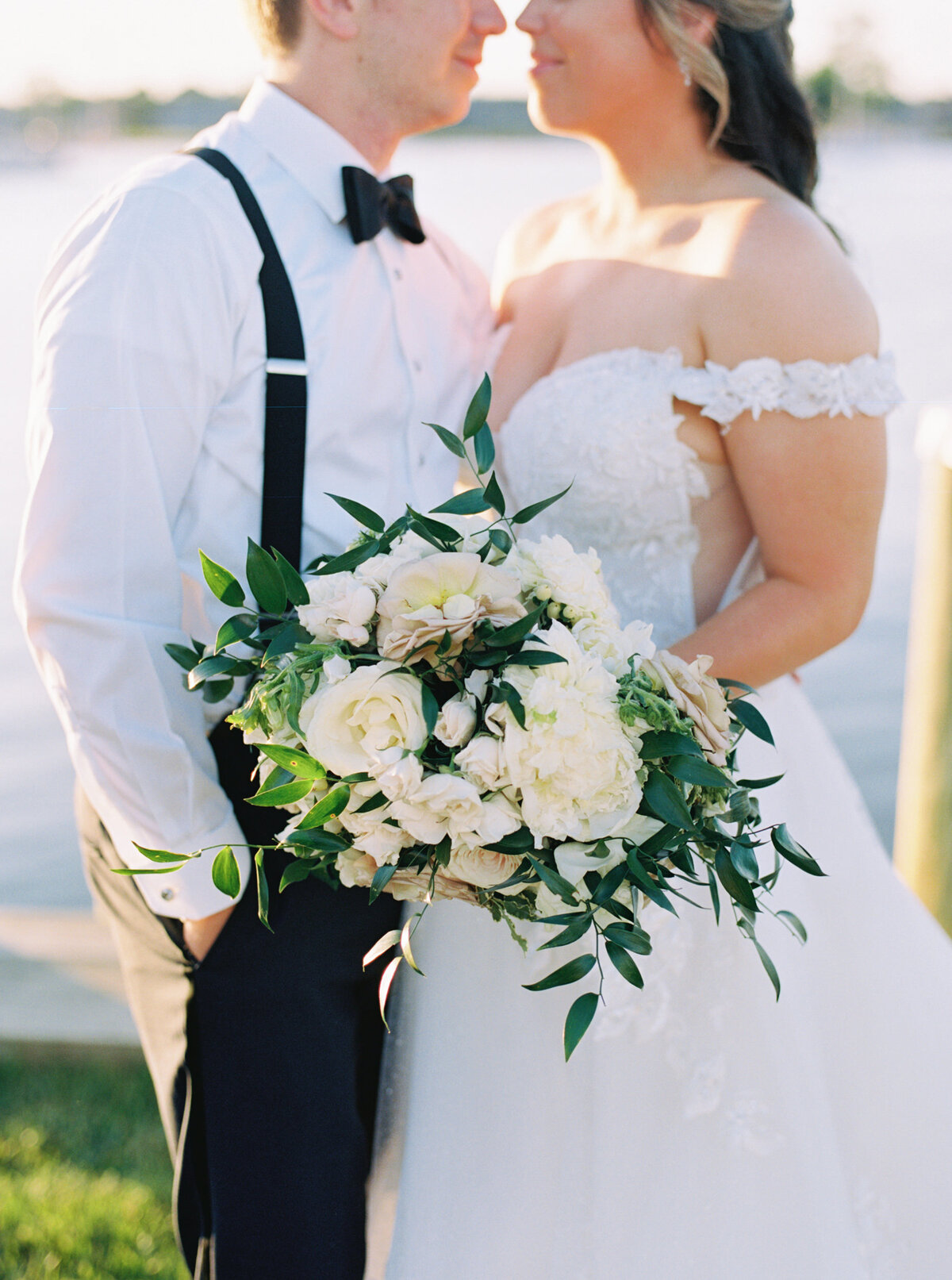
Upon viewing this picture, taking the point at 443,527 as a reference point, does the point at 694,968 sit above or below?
below

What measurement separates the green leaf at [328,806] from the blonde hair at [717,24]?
1294 mm

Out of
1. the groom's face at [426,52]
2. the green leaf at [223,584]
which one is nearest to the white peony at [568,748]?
the green leaf at [223,584]

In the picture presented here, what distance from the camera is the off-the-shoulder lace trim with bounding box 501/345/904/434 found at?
156 cm

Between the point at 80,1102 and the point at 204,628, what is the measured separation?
4.61ft

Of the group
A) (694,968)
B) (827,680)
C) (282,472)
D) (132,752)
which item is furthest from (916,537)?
(132,752)

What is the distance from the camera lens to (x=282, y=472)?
59.6 inches

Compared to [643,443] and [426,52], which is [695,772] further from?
[426,52]

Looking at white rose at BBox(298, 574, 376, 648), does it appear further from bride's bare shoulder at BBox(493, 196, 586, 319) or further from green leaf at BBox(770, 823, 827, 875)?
bride's bare shoulder at BBox(493, 196, 586, 319)

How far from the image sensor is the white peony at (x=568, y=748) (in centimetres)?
103

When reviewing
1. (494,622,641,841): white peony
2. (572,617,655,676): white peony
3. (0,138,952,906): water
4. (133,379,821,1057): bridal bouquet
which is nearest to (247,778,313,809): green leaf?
(133,379,821,1057): bridal bouquet

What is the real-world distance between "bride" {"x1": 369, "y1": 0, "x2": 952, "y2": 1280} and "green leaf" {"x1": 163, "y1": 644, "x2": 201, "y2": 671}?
53 centimetres

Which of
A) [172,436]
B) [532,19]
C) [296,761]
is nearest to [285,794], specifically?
[296,761]

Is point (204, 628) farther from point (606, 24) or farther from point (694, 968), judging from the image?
point (606, 24)

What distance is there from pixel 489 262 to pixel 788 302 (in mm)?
960
